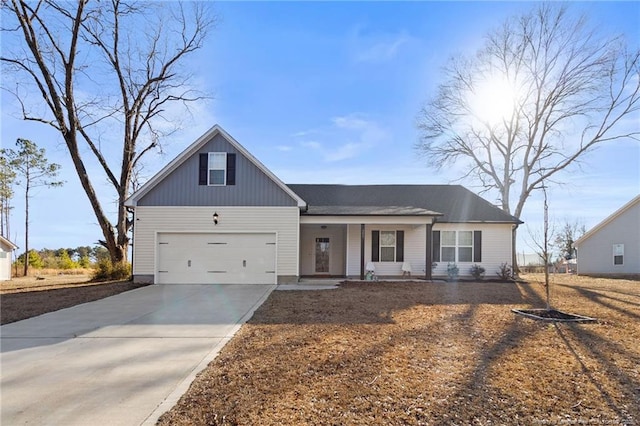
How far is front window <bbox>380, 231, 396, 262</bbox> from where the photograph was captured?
17.1m

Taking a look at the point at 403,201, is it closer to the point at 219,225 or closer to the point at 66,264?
the point at 219,225

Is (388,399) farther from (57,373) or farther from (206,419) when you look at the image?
(57,373)

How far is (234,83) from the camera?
45.9 feet

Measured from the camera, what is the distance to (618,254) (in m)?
23.3

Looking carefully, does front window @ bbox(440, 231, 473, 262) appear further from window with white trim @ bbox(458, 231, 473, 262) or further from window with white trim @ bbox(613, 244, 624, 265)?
window with white trim @ bbox(613, 244, 624, 265)

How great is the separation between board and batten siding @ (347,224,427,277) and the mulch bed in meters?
8.22

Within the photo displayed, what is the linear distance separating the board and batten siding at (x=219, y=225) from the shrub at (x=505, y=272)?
869 cm

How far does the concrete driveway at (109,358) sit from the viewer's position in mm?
3953

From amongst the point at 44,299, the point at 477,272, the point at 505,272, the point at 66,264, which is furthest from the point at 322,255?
the point at 66,264

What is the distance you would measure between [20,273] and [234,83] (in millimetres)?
24579

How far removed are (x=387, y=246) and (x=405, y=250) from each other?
2.53 ft

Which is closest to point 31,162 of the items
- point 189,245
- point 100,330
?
point 189,245

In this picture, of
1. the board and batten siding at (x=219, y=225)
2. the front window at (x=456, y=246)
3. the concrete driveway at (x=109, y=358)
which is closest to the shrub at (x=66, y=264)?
the board and batten siding at (x=219, y=225)

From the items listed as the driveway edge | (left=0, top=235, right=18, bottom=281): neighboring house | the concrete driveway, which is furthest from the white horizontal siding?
(left=0, top=235, right=18, bottom=281): neighboring house
